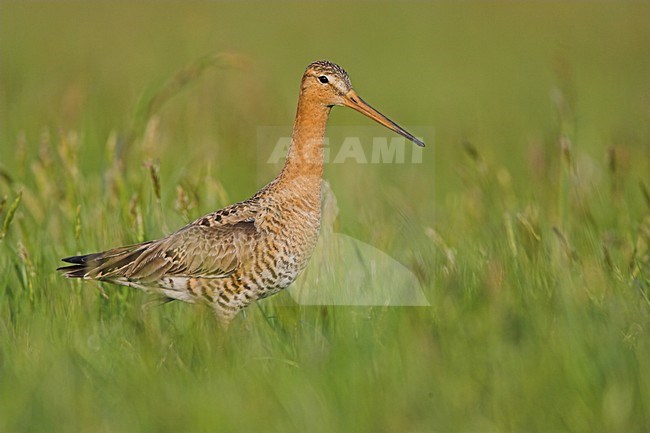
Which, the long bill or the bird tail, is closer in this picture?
the bird tail

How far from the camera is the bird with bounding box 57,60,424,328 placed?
5363mm

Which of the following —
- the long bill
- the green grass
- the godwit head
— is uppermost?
the godwit head

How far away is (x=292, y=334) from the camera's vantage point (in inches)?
196

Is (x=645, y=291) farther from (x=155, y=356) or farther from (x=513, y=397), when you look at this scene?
(x=155, y=356)

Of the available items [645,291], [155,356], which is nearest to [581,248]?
[645,291]

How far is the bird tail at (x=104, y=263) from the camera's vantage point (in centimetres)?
545

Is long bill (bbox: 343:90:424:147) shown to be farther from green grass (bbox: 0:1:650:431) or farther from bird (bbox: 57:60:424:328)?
green grass (bbox: 0:1:650:431)

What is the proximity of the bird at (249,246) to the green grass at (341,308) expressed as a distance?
0.51 feet

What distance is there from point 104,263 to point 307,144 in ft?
4.42

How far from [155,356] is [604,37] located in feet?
46.3

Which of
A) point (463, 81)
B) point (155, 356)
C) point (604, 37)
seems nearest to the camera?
point (155, 356)

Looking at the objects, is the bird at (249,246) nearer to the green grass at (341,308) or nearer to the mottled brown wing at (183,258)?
the mottled brown wing at (183,258)

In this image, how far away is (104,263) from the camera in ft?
18.1

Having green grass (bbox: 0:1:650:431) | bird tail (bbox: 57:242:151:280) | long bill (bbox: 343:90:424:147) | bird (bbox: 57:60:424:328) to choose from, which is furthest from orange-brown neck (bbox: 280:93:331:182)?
bird tail (bbox: 57:242:151:280)
